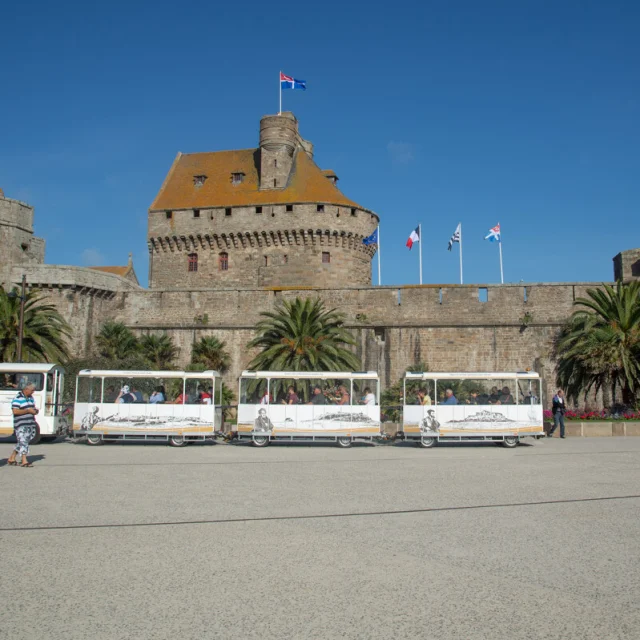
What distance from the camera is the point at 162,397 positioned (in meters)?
17.0

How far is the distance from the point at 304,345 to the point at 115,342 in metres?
9.89

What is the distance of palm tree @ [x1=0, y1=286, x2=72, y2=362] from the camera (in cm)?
2509

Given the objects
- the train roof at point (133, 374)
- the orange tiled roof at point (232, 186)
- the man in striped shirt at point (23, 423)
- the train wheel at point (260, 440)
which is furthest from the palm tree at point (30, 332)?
the orange tiled roof at point (232, 186)

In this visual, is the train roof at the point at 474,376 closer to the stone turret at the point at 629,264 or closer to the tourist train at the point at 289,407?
the tourist train at the point at 289,407

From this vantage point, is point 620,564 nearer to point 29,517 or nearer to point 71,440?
point 29,517

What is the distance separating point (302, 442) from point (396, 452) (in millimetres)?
3584

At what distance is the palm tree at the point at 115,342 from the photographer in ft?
95.5

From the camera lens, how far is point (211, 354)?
29.2 metres

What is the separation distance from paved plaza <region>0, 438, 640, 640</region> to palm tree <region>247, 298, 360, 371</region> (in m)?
12.6

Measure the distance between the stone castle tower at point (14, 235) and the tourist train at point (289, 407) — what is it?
49.6 feet

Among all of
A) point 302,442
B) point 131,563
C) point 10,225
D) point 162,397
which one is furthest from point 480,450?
point 10,225

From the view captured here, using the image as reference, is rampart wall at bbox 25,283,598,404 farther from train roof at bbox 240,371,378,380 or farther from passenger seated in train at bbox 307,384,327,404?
passenger seated in train at bbox 307,384,327,404

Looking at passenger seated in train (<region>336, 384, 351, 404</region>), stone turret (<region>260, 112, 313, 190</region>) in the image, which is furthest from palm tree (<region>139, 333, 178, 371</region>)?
stone turret (<region>260, 112, 313, 190</region>)

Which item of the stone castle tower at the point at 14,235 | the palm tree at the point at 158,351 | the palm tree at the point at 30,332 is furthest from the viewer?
the stone castle tower at the point at 14,235
